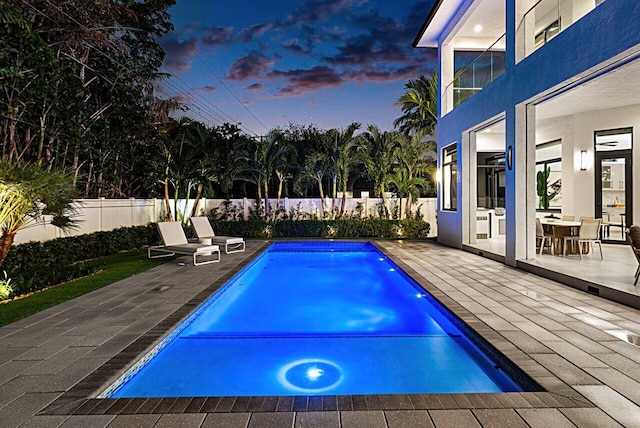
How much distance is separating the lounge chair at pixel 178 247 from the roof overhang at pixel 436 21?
9.24m

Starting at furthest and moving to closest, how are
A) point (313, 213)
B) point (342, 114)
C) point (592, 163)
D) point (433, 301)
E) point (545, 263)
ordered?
point (342, 114), point (313, 213), point (592, 163), point (545, 263), point (433, 301)

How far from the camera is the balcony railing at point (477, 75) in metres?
9.23

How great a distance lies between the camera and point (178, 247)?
9.23 meters

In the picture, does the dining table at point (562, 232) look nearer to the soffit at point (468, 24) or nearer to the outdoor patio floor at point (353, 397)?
the outdoor patio floor at point (353, 397)

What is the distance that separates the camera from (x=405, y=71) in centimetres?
2416

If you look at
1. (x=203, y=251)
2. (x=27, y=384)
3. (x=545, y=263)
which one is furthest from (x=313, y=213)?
(x=27, y=384)

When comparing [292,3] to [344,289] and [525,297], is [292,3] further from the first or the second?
[525,297]

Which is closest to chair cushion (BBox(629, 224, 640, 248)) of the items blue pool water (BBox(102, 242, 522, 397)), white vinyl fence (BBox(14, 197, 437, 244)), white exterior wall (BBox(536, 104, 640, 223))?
blue pool water (BBox(102, 242, 522, 397))

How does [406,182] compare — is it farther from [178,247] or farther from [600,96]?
[178,247]

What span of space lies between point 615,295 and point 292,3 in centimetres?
2326

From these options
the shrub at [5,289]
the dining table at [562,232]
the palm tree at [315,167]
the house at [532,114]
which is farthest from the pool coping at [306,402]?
the palm tree at [315,167]

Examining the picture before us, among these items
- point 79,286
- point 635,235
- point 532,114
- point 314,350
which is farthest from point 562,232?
point 79,286

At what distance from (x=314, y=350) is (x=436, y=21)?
1115cm

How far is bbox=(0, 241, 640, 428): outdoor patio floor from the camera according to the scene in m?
2.51
